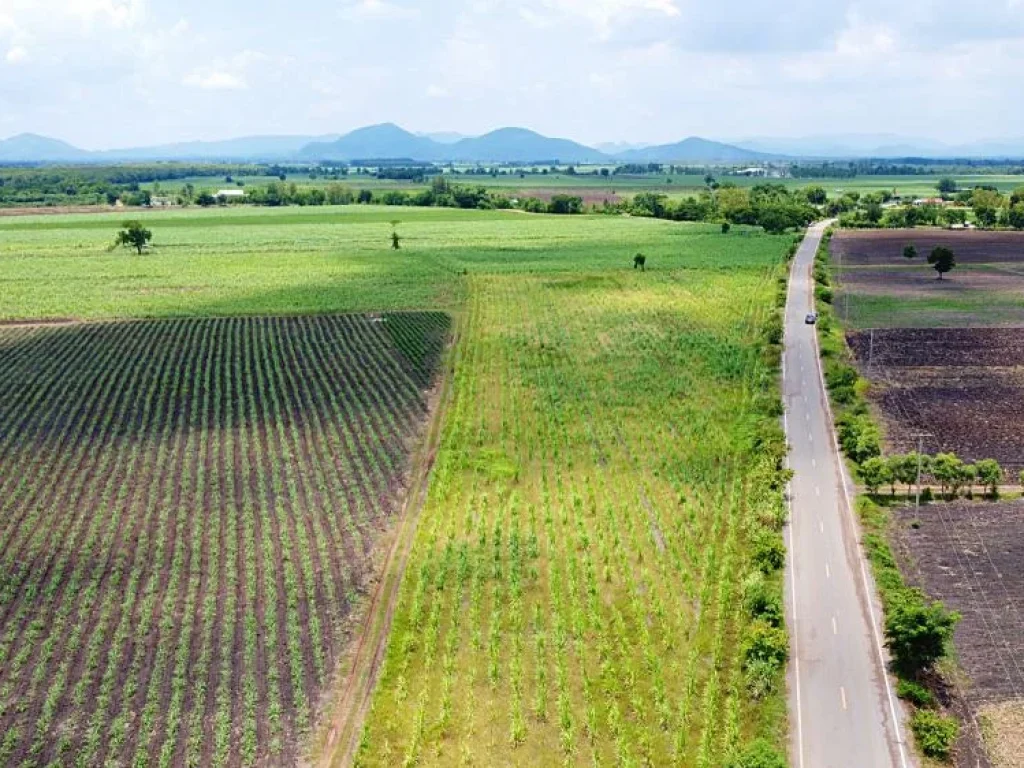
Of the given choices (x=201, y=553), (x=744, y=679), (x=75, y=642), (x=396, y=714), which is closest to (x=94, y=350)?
(x=201, y=553)

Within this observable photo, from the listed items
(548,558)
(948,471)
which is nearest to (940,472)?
(948,471)

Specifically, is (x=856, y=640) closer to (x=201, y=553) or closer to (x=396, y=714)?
(x=396, y=714)

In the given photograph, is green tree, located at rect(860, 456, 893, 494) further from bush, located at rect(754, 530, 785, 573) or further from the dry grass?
the dry grass

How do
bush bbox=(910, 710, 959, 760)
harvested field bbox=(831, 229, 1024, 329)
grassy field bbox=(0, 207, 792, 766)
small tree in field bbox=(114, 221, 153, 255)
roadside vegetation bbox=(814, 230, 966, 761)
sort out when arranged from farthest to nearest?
small tree in field bbox=(114, 221, 153, 255) → harvested field bbox=(831, 229, 1024, 329) → roadside vegetation bbox=(814, 230, 966, 761) → grassy field bbox=(0, 207, 792, 766) → bush bbox=(910, 710, 959, 760)

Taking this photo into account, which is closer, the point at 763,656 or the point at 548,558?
the point at 763,656

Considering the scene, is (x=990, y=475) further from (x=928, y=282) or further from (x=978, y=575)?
(x=928, y=282)

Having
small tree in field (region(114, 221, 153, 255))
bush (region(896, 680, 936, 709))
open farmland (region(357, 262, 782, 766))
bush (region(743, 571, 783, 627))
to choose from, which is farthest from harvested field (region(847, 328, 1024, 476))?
small tree in field (region(114, 221, 153, 255))
